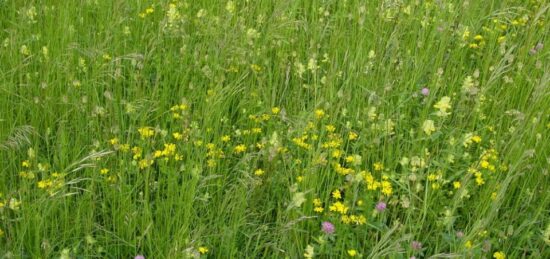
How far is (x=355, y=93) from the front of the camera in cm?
277

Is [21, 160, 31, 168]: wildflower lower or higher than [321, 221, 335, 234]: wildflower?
higher

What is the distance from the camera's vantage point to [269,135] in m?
2.56

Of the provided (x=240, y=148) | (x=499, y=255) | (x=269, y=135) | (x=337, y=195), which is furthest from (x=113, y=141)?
(x=499, y=255)

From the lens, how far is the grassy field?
2111 mm

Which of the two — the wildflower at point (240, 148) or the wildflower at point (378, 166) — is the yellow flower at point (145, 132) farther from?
the wildflower at point (378, 166)

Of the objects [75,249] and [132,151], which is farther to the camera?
[132,151]

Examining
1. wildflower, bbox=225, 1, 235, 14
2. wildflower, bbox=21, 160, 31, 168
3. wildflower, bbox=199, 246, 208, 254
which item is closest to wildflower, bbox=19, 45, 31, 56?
wildflower, bbox=21, 160, 31, 168

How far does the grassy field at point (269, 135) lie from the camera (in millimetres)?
2111

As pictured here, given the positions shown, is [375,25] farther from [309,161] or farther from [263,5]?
[309,161]

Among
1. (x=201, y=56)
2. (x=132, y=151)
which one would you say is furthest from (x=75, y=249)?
(x=201, y=56)

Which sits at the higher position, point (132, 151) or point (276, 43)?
point (276, 43)

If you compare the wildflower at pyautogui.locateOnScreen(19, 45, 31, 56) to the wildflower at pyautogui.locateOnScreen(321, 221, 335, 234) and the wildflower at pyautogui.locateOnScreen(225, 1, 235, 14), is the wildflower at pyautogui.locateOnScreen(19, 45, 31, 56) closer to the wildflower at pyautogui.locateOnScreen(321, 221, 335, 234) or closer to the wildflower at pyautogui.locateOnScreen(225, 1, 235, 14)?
the wildflower at pyautogui.locateOnScreen(225, 1, 235, 14)

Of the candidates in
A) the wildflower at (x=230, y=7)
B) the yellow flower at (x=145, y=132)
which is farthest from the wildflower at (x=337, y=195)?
the wildflower at (x=230, y=7)

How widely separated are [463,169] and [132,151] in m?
1.31
